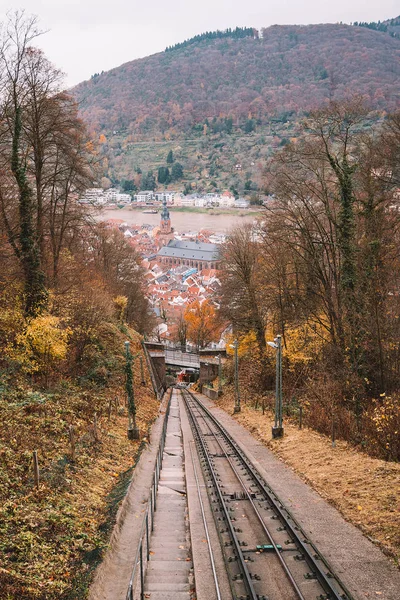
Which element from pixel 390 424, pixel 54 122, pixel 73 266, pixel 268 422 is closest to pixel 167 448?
pixel 268 422

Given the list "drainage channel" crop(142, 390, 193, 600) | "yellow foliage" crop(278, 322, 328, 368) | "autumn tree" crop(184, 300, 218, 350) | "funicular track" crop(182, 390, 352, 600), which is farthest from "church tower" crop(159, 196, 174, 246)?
"funicular track" crop(182, 390, 352, 600)

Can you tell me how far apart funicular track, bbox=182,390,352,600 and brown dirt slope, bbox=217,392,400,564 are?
122 cm

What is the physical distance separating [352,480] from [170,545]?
4.89m

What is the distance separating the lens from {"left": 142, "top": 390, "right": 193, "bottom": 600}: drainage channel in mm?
8516

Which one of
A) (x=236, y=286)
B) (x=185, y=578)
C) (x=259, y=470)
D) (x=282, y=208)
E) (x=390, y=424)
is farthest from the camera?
(x=236, y=286)

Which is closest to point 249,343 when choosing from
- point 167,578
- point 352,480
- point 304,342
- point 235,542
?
point 304,342

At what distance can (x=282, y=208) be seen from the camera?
22.2 m

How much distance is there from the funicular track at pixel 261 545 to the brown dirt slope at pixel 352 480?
1223mm

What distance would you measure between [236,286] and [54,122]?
14.7 m

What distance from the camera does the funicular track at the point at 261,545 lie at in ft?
28.3

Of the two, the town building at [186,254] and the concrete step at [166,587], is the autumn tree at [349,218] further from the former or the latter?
the town building at [186,254]

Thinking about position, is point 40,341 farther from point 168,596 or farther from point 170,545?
point 168,596

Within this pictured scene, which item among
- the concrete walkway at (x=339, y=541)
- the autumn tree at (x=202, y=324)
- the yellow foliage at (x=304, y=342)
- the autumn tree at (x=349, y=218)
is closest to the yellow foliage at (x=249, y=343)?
the yellow foliage at (x=304, y=342)

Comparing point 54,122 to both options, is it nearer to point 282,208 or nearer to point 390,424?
point 282,208
